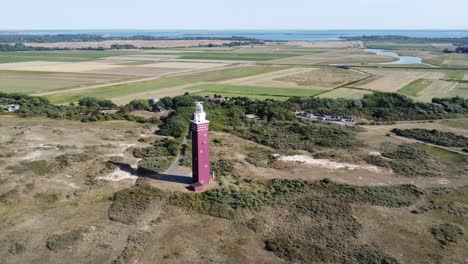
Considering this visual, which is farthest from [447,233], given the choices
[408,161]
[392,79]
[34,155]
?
[392,79]

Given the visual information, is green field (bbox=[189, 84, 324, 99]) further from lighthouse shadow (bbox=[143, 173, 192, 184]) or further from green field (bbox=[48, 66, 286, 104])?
lighthouse shadow (bbox=[143, 173, 192, 184])

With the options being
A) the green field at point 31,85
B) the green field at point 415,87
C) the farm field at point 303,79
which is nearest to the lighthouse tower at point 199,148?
the farm field at point 303,79

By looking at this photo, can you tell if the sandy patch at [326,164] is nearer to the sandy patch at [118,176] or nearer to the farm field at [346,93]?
the sandy patch at [118,176]

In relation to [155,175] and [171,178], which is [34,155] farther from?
[171,178]

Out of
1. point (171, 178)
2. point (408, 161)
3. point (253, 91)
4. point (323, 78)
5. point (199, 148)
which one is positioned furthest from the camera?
point (323, 78)

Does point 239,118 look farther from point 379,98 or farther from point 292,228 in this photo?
point 292,228

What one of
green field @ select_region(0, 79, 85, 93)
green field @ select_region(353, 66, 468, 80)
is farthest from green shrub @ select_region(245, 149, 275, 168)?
green field @ select_region(353, 66, 468, 80)
